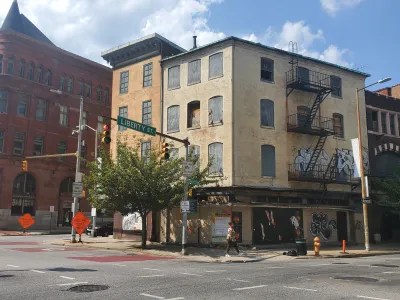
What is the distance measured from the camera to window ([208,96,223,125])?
3065 cm

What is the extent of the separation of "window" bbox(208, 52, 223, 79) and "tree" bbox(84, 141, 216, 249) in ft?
24.5

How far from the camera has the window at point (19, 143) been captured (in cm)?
5200

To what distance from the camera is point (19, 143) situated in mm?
52469

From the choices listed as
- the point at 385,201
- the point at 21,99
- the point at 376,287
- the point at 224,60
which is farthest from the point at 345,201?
the point at 21,99

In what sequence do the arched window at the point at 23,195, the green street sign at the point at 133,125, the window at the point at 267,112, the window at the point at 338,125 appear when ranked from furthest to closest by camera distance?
1. the arched window at the point at 23,195
2. the window at the point at 338,125
3. the window at the point at 267,112
4. the green street sign at the point at 133,125

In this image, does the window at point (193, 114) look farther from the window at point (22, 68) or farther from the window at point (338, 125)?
the window at point (22, 68)

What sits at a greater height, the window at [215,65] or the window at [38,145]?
the window at [215,65]

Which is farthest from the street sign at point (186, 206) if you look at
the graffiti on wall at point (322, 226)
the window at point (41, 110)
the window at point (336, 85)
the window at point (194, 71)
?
the window at point (41, 110)

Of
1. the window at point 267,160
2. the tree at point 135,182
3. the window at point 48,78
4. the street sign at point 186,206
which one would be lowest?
the street sign at point 186,206

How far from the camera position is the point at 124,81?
3731 centimetres

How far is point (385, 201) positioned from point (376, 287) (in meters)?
23.0

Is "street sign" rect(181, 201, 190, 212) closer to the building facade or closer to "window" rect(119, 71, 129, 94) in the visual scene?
the building facade

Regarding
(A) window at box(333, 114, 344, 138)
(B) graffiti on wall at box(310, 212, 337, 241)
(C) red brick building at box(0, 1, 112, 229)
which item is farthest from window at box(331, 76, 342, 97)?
(C) red brick building at box(0, 1, 112, 229)

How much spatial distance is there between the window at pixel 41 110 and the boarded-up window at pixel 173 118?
88.9 feet
